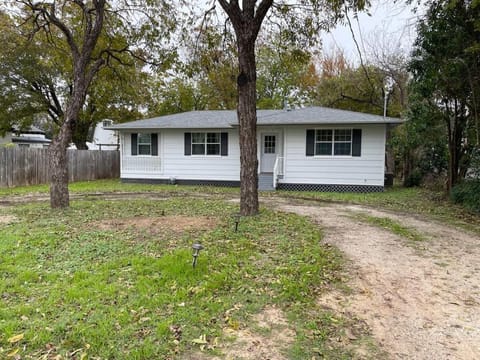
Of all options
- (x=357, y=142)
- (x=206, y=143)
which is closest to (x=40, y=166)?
(x=206, y=143)

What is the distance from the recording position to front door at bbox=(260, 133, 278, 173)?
1421 centimetres

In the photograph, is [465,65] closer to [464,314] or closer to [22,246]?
[464,314]

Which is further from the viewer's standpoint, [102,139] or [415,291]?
[102,139]

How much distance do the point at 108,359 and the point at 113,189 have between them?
1125 cm

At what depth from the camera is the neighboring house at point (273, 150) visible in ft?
41.6

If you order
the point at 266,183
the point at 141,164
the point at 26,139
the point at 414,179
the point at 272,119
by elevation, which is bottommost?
the point at 266,183

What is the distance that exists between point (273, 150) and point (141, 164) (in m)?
6.03

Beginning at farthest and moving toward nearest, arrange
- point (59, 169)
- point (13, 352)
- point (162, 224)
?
point (59, 169) → point (162, 224) → point (13, 352)

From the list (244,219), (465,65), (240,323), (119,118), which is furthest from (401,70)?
(240,323)

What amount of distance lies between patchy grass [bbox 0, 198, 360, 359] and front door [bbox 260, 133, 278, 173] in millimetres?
7921

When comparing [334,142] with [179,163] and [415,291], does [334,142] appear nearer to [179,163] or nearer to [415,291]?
[179,163]

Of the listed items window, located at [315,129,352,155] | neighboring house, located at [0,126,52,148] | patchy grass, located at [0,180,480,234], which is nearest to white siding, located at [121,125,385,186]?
window, located at [315,129,352,155]

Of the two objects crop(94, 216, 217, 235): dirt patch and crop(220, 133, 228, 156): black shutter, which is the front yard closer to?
crop(94, 216, 217, 235): dirt patch

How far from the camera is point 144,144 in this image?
15430 mm
